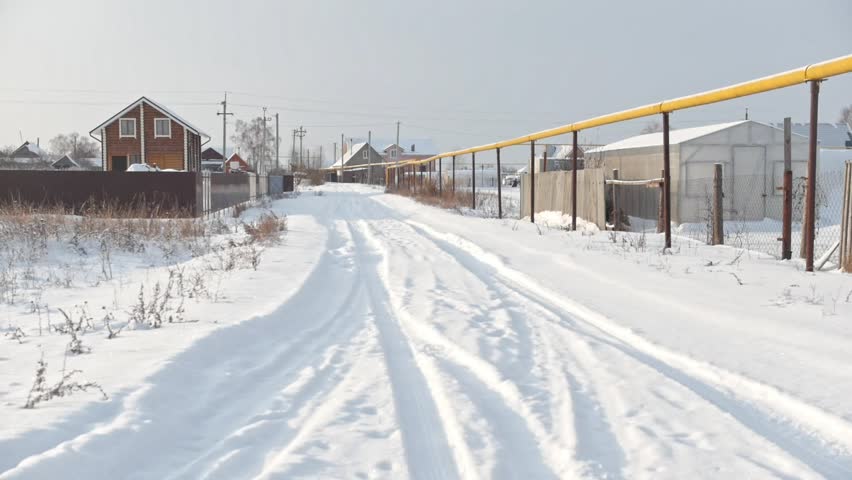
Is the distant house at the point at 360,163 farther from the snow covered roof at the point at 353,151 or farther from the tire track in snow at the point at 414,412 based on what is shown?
the tire track in snow at the point at 414,412

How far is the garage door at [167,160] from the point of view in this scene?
148 ft

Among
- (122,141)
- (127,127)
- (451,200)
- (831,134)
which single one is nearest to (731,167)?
(451,200)

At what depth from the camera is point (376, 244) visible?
609 inches

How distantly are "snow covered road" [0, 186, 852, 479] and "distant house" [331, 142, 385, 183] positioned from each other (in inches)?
3511

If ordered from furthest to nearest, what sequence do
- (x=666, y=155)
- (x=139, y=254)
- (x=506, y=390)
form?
(x=139, y=254) → (x=666, y=155) → (x=506, y=390)

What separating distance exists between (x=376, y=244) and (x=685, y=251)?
6428mm

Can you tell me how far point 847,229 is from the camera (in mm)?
→ 9438

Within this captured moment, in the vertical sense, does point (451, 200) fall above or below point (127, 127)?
below

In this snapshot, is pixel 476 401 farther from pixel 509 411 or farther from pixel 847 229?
pixel 847 229

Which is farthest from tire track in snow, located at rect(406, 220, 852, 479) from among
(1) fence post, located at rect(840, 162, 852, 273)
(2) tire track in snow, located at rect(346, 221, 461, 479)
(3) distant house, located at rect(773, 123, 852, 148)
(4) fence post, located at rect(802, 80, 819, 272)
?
(3) distant house, located at rect(773, 123, 852, 148)

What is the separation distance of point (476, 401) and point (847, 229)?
7.21 metres

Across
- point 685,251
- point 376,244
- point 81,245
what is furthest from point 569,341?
point 81,245

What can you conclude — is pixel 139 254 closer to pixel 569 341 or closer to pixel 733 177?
pixel 569 341

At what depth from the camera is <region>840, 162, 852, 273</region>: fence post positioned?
365 inches
